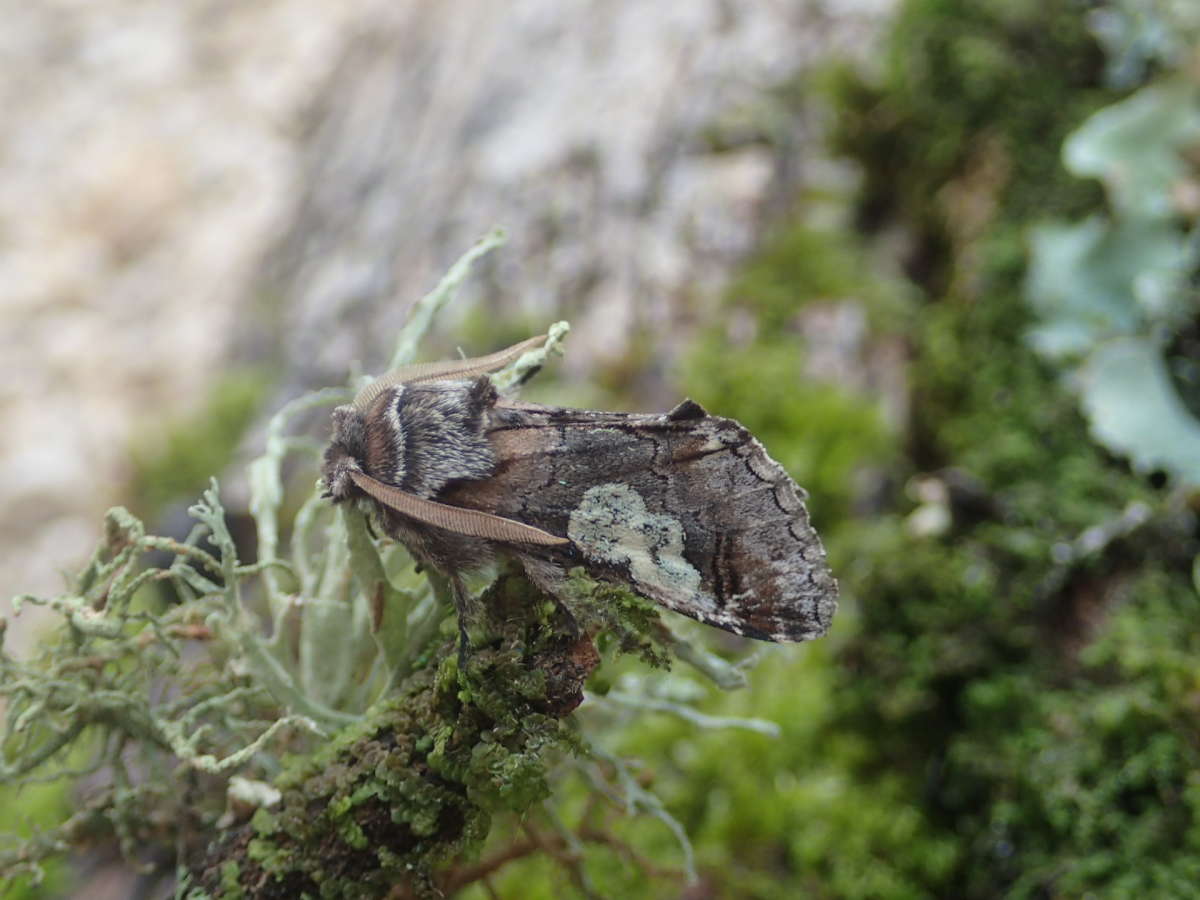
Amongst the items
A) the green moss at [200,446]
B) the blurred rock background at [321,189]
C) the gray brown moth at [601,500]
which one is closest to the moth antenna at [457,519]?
the gray brown moth at [601,500]

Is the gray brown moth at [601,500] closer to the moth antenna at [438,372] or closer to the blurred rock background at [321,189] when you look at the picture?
the moth antenna at [438,372]

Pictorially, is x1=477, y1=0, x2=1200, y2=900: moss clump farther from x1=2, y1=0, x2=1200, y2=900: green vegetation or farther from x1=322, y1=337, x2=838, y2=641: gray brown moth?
x1=322, y1=337, x2=838, y2=641: gray brown moth

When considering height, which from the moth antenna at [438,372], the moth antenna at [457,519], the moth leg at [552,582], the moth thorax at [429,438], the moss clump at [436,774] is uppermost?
the moth antenna at [438,372]

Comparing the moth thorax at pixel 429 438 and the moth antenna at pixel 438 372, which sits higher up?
the moth antenna at pixel 438 372

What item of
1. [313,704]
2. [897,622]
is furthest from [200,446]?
[313,704]

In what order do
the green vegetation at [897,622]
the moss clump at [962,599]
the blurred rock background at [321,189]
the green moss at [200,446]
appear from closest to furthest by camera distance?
the green vegetation at [897,622], the moss clump at [962,599], the blurred rock background at [321,189], the green moss at [200,446]

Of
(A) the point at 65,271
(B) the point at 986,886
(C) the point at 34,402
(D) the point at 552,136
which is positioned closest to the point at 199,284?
(A) the point at 65,271

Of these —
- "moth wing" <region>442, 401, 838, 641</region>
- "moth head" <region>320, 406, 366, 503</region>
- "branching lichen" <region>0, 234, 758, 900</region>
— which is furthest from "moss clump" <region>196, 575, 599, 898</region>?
"moth head" <region>320, 406, 366, 503</region>

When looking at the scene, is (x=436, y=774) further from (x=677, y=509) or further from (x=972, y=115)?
(x=972, y=115)
